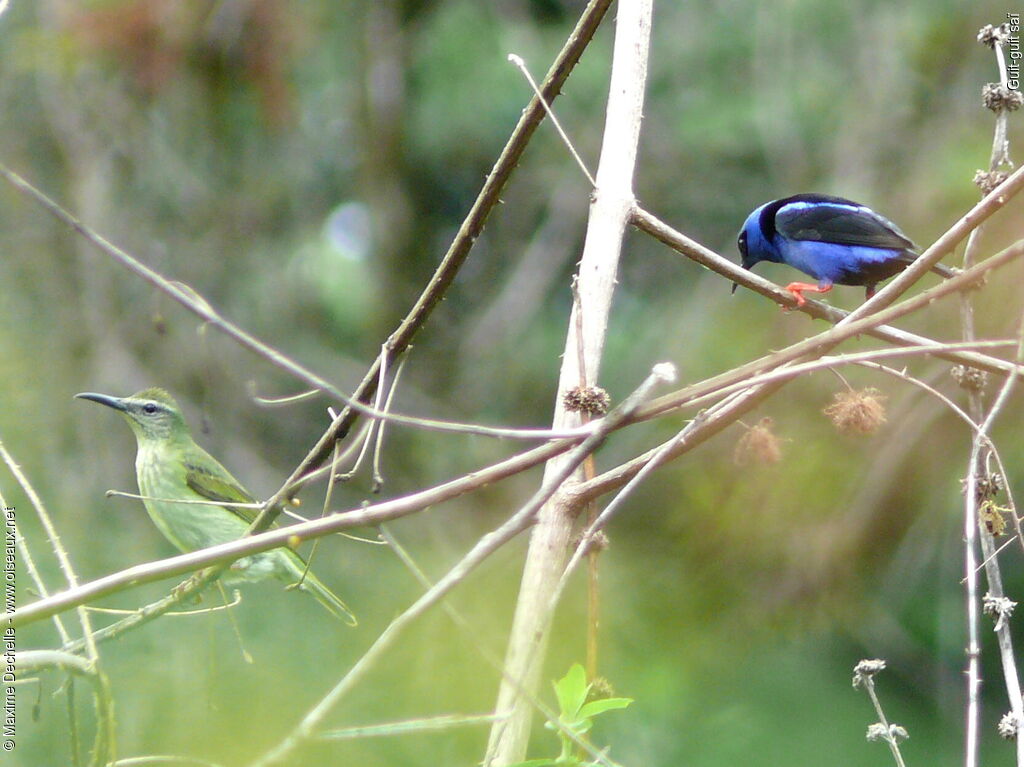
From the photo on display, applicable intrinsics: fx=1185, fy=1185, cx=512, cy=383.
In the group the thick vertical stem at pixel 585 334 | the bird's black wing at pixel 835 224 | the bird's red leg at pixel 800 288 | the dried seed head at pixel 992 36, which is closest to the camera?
the thick vertical stem at pixel 585 334

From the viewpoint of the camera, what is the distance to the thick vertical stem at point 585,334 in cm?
182

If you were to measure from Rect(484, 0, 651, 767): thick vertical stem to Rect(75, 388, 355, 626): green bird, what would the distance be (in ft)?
9.19

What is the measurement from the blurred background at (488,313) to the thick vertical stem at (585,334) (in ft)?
5.98

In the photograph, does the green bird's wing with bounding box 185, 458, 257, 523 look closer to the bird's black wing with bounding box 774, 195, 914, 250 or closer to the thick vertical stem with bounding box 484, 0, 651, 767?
the bird's black wing with bounding box 774, 195, 914, 250

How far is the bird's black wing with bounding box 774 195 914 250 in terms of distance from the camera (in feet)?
15.9

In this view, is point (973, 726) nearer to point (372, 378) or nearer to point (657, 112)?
point (372, 378)

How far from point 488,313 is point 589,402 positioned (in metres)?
7.96

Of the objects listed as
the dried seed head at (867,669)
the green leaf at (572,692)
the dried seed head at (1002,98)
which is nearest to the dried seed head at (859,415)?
the dried seed head at (867,669)

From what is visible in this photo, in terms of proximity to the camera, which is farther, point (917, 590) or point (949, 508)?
point (917, 590)

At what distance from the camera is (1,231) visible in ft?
27.8

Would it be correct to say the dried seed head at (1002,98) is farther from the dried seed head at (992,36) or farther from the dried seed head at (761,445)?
the dried seed head at (761,445)

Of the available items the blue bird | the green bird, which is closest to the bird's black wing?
the blue bird

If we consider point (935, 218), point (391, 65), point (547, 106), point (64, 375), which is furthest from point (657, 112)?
point (547, 106)

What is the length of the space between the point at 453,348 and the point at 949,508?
4.60 metres
